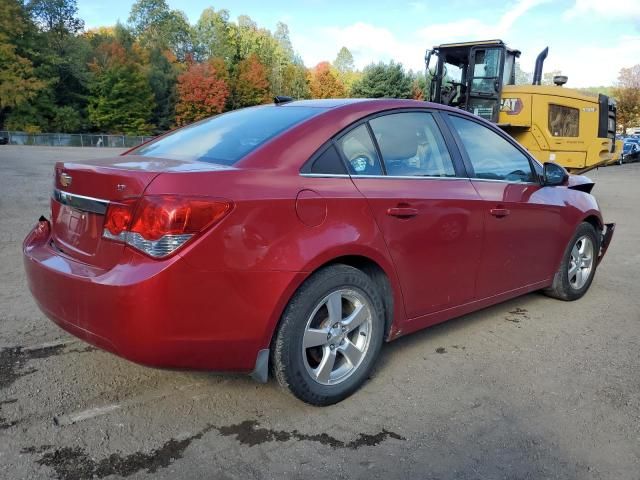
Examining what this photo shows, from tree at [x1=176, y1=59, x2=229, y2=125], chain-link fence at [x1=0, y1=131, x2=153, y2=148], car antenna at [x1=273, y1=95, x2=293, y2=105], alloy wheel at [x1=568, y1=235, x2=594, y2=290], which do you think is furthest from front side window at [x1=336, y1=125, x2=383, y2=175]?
tree at [x1=176, y1=59, x2=229, y2=125]

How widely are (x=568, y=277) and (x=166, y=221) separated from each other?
3789 millimetres

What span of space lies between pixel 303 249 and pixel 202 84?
6314 centimetres

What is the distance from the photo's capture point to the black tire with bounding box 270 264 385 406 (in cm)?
284

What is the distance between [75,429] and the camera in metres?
2.78

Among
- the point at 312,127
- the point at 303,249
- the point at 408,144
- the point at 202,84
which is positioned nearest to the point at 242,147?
the point at 312,127

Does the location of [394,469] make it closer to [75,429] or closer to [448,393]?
[448,393]

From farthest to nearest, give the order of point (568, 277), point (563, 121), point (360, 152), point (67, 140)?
1. point (67, 140)
2. point (563, 121)
3. point (568, 277)
4. point (360, 152)

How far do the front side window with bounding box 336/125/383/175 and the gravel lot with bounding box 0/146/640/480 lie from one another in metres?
1.26

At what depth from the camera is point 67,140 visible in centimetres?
4969

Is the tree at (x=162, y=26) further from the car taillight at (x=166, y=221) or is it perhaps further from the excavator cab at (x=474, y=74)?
the car taillight at (x=166, y=221)

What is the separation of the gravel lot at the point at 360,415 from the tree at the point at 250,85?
66.0m

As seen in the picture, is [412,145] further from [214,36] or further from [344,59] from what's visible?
[344,59]

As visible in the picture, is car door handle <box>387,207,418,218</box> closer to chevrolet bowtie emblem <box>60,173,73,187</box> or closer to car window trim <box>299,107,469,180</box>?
car window trim <box>299,107,469,180</box>

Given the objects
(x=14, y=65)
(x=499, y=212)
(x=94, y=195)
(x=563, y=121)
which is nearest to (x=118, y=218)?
(x=94, y=195)
